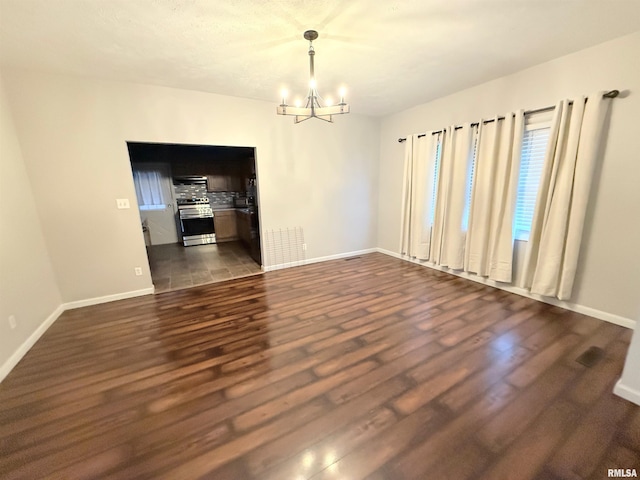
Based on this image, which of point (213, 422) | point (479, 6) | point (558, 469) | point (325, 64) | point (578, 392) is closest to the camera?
point (558, 469)

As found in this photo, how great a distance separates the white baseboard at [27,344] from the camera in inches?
78.0

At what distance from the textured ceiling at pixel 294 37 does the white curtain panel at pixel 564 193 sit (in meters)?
0.64

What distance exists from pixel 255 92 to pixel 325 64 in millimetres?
1206

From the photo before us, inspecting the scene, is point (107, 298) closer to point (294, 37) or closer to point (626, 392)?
point (294, 37)

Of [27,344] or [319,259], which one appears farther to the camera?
[319,259]

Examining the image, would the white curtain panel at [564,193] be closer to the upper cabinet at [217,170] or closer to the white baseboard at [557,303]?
the white baseboard at [557,303]

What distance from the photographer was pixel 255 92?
11.1 feet

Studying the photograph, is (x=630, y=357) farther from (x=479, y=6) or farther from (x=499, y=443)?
(x=479, y=6)

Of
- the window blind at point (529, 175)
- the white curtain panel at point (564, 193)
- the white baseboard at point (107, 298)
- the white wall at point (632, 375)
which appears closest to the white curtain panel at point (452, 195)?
the window blind at point (529, 175)

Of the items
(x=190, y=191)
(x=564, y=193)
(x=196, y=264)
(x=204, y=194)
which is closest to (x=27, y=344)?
(x=196, y=264)

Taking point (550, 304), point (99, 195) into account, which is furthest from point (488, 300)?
point (99, 195)

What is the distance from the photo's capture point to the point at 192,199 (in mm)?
6605

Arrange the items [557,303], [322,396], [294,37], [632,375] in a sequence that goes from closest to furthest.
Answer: [632,375] → [322,396] → [294,37] → [557,303]

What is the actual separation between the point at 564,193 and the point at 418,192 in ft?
6.07
